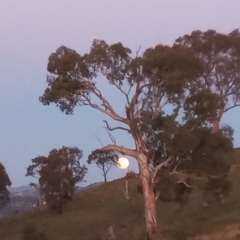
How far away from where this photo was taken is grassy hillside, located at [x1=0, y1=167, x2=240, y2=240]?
3203 cm

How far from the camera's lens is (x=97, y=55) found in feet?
102

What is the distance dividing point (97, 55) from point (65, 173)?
23356 mm

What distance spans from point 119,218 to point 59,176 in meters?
9.88

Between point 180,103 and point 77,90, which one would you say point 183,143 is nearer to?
point 180,103

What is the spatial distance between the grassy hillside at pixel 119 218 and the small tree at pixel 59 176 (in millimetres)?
1093

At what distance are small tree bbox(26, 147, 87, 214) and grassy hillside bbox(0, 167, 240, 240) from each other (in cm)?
109

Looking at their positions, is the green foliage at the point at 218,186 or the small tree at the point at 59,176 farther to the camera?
the small tree at the point at 59,176

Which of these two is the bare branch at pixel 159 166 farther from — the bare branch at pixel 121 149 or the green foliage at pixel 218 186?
the green foliage at pixel 218 186

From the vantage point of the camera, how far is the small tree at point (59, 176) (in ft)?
171

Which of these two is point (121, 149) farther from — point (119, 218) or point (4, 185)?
point (4, 185)

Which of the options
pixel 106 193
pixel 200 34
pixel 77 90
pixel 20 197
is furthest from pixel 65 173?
pixel 20 197

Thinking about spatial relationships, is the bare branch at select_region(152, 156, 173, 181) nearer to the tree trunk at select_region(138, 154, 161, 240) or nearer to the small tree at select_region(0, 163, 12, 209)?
the tree trunk at select_region(138, 154, 161, 240)

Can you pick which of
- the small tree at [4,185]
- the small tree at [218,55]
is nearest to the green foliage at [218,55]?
the small tree at [218,55]

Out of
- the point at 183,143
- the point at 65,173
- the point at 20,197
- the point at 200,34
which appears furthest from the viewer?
the point at 20,197
